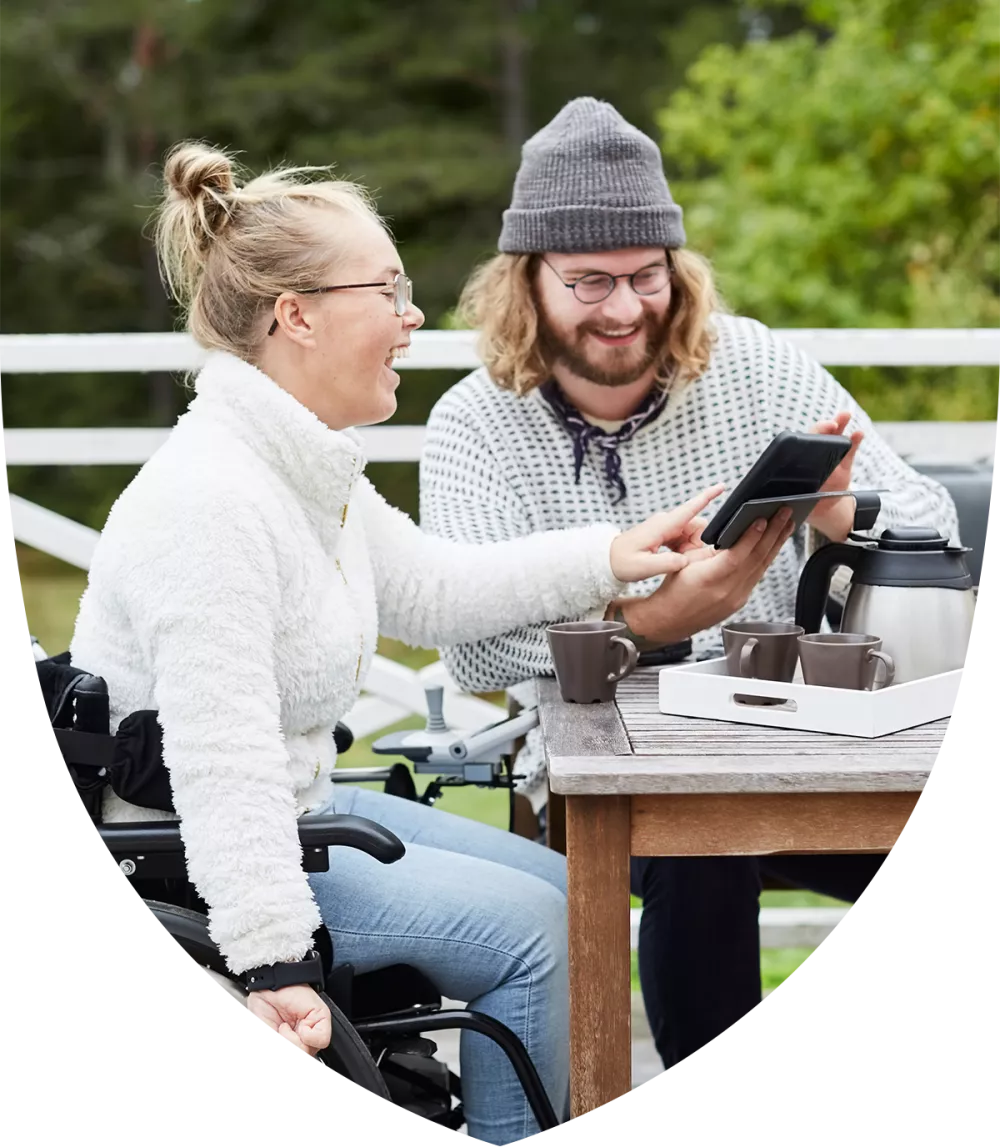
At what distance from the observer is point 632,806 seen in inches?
59.4

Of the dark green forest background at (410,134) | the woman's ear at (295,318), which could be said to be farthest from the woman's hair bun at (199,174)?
the dark green forest background at (410,134)

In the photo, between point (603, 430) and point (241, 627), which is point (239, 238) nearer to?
point (241, 627)

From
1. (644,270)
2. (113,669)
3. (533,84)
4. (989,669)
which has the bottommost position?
(113,669)

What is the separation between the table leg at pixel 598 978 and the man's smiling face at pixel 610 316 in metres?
0.97

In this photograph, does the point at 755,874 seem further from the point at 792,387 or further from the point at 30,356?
the point at 30,356

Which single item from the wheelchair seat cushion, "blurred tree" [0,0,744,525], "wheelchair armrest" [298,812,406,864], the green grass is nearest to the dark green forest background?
"blurred tree" [0,0,744,525]

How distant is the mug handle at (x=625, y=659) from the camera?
1791 millimetres

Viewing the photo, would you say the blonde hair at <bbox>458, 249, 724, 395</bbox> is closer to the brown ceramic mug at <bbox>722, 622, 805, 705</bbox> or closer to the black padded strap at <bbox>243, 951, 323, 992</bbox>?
the brown ceramic mug at <bbox>722, 622, 805, 705</bbox>

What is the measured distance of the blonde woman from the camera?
1470mm

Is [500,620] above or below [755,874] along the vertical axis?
above

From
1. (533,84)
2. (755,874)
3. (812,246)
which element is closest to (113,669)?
(755,874)

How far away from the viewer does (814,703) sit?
1.59m

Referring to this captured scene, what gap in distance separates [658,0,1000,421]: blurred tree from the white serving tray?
7000 millimetres

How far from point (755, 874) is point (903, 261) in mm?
8279
